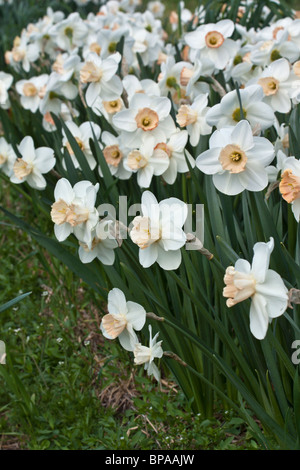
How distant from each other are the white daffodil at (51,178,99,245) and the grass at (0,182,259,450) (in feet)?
1.68

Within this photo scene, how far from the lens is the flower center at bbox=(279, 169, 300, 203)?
4.20 feet

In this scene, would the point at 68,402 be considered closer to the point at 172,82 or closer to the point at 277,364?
the point at 277,364

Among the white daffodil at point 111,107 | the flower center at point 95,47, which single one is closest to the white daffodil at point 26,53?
the flower center at point 95,47

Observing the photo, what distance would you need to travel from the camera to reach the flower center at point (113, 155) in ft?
6.40

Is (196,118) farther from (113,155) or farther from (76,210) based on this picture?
(76,210)

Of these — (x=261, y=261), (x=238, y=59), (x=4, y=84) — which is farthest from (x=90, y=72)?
(x=261, y=261)

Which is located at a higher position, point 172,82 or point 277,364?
point 172,82

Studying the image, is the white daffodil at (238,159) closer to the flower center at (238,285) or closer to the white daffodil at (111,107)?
the flower center at (238,285)

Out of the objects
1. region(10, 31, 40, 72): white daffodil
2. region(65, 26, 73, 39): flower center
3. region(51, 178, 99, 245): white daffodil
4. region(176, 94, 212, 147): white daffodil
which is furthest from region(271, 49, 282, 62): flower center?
region(10, 31, 40, 72): white daffodil

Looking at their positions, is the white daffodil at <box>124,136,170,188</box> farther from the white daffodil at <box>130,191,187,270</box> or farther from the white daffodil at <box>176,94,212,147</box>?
the white daffodil at <box>130,191,187,270</box>

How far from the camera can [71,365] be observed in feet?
6.54
